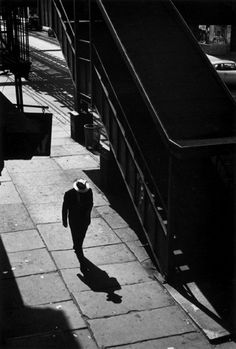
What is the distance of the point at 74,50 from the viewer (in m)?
15.8

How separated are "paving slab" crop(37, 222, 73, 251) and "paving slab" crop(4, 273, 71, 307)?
1175mm

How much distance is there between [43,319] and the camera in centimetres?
768

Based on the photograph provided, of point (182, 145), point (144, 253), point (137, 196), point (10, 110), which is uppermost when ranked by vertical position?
point (10, 110)

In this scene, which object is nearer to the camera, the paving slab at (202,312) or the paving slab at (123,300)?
the paving slab at (202,312)

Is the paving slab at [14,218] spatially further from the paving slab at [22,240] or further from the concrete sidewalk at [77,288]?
the paving slab at [22,240]

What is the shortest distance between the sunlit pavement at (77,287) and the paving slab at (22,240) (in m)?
0.02

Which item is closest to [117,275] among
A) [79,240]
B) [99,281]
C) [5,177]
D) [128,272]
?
[128,272]

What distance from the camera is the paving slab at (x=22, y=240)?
1008cm

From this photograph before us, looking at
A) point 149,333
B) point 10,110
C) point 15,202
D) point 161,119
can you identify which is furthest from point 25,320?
point 15,202

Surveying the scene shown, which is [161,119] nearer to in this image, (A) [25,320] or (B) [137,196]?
(B) [137,196]

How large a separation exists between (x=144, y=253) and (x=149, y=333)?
2761mm

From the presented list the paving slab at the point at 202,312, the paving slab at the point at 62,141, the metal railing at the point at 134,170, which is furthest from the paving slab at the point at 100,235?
the paving slab at the point at 62,141

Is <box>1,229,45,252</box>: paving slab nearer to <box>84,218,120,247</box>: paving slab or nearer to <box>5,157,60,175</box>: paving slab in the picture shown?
<box>84,218,120,247</box>: paving slab

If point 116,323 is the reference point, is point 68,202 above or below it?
above
